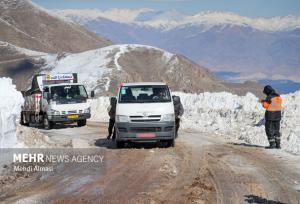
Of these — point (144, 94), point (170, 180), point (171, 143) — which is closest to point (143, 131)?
point (171, 143)

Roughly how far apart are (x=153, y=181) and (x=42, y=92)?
16102mm

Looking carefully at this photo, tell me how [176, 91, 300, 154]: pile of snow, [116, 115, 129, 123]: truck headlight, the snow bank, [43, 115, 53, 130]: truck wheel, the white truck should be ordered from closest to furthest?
[116, 115, 129, 123]: truck headlight
[176, 91, 300, 154]: pile of snow
the snow bank
the white truck
[43, 115, 53, 130]: truck wheel

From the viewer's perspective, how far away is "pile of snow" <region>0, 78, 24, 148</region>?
39.4 feet

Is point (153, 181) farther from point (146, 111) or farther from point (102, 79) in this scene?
point (102, 79)

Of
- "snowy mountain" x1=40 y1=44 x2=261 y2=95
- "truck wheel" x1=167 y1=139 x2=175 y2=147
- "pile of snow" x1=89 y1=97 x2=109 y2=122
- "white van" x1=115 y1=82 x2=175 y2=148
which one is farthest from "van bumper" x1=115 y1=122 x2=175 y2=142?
"snowy mountain" x1=40 y1=44 x2=261 y2=95

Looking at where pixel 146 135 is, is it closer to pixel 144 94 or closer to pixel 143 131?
pixel 143 131

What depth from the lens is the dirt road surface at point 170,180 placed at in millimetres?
9055

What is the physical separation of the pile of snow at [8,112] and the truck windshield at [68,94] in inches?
470

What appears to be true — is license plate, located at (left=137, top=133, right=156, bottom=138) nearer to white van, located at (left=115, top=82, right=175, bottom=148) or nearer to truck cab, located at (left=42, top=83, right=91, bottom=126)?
white van, located at (left=115, top=82, right=175, bottom=148)

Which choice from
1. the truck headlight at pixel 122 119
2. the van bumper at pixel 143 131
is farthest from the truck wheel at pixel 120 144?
the truck headlight at pixel 122 119

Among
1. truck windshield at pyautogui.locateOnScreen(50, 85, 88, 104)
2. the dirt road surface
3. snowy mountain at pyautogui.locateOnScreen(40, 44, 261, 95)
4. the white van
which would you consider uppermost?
snowy mountain at pyautogui.locateOnScreen(40, 44, 261, 95)

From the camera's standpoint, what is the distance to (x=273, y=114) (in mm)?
16375

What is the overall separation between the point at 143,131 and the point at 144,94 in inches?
60.0

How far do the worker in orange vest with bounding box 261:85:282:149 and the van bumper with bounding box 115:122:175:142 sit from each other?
3290mm
